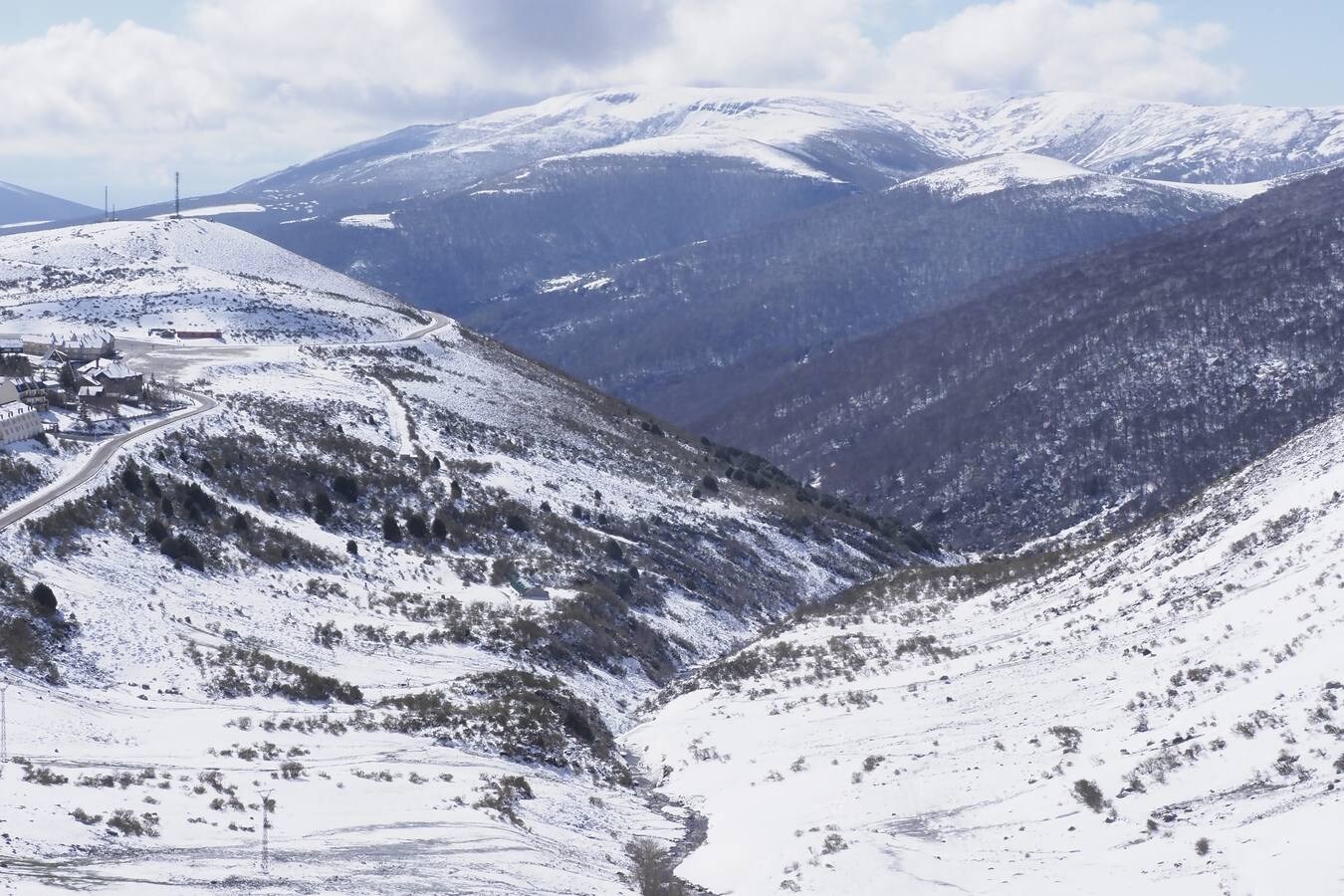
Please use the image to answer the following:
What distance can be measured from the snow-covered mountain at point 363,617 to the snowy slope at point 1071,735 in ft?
11.2

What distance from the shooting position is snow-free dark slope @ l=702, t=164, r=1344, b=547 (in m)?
118

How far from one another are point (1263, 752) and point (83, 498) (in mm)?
37472

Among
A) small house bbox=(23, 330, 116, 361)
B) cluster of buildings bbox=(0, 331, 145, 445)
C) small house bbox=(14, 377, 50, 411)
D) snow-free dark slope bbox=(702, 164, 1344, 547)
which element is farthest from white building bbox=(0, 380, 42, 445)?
snow-free dark slope bbox=(702, 164, 1344, 547)

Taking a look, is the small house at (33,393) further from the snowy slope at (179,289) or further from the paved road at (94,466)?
the snowy slope at (179,289)

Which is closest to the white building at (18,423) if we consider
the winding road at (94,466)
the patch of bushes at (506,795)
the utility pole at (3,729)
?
the winding road at (94,466)

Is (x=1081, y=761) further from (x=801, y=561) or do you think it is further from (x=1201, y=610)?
(x=801, y=561)

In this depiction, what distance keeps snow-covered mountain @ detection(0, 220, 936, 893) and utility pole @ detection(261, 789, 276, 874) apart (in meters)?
0.13

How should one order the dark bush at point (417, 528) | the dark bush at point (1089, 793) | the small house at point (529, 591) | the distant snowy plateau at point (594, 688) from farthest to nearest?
1. the dark bush at point (417, 528)
2. the small house at point (529, 591)
3. the dark bush at point (1089, 793)
4. the distant snowy plateau at point (594, 688)

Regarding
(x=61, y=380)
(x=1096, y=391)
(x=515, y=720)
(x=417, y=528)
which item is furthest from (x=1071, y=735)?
(x=1096, y=391)

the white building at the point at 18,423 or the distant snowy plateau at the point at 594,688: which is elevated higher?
the white building at the point at 18,423

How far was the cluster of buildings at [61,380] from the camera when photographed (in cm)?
5244

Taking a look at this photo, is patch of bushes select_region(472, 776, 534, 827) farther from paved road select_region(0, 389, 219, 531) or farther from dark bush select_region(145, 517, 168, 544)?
paved road select_region(0, 389, 219, 531)

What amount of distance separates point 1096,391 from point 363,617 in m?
107

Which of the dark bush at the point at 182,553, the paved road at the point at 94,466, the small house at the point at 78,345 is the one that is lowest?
the dark bush at the point at 182,553
